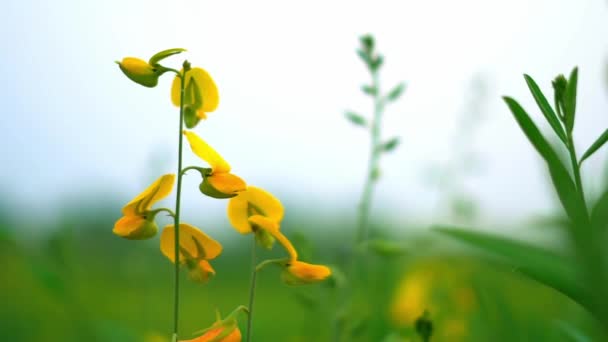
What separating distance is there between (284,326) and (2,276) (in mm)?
1280

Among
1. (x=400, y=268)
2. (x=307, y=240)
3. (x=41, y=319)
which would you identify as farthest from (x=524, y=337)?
(x=41, y=319)

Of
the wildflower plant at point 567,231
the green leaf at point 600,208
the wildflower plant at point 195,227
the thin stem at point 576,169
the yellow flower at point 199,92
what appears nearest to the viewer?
the wildflower plant at point 567,231

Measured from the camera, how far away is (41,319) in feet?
7.00

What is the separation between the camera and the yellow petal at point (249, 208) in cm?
72

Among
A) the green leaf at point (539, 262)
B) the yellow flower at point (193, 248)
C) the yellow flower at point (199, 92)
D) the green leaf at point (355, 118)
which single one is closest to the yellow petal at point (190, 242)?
the yellow flower at point (193, 248)

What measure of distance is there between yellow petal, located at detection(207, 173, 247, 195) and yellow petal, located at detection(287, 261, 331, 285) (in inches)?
3.8

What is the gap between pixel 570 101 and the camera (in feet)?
1.83

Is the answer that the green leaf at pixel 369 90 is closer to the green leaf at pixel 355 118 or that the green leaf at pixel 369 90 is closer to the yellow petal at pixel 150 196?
the green leaf at pixel 355 118

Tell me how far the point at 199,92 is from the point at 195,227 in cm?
17

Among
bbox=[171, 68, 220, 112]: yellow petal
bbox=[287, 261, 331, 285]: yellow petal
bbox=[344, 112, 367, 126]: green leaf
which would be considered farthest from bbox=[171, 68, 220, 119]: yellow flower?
bbox=[344, 112, 367, 126]: green leaf

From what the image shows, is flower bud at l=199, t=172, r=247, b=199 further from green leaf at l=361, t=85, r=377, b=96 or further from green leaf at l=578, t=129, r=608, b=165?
green leaf at l=361, t=85, r=377, b=96

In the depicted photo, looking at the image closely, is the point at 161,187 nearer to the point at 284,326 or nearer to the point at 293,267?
the point at 293,267

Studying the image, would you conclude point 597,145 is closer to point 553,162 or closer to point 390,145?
point 553,162

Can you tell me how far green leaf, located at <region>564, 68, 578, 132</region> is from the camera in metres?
0.56
